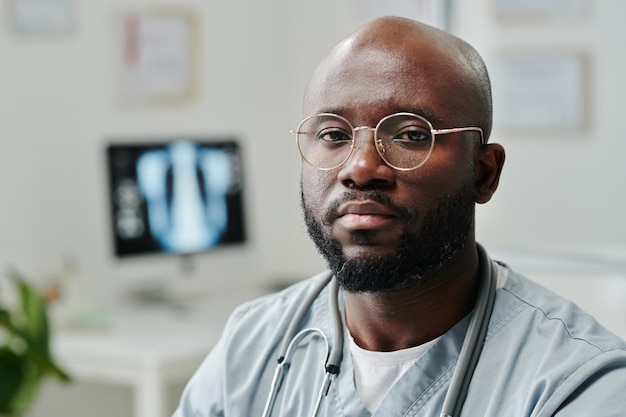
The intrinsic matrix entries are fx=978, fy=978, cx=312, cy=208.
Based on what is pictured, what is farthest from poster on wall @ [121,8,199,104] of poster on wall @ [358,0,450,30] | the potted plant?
the potted plant

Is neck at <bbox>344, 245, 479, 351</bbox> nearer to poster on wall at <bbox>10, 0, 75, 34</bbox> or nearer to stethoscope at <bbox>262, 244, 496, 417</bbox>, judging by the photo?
stethoscope at <bbox>262, 244, 496, 417</bbox>

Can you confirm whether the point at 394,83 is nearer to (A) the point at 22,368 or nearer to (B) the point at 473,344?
(B) the point at 473,344

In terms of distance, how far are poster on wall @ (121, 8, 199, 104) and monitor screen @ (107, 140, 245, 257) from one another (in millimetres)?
241

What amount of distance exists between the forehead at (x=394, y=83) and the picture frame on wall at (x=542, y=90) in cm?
136

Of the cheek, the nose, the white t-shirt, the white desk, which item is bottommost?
the white desk

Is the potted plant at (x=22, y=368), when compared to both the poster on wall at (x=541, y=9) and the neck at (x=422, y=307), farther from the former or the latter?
the poster on wall at (x=541, y=9)

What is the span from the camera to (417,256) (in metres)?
1.05

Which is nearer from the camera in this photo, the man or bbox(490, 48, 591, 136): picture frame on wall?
the man

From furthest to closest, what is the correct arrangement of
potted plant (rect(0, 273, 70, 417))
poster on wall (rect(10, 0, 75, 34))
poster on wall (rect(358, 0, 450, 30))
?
poster on wall (rect(358, 0, 450, 30)), poster on wall (rect(10, 0, 75, 34)), potted plant (rect(0, 273, 70, 417))

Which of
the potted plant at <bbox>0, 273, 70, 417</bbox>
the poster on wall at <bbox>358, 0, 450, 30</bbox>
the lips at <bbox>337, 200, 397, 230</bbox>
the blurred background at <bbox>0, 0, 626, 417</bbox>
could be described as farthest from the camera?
the poster on wall at <bbox>358, 0, 450, 30</bbox>

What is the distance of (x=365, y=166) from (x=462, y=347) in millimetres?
236

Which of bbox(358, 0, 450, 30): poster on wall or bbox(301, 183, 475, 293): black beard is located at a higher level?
bbox(358, 0, 450, 30): poster on wall

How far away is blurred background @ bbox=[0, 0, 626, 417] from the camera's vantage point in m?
2.28

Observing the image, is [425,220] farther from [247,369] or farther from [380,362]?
[247,369]
